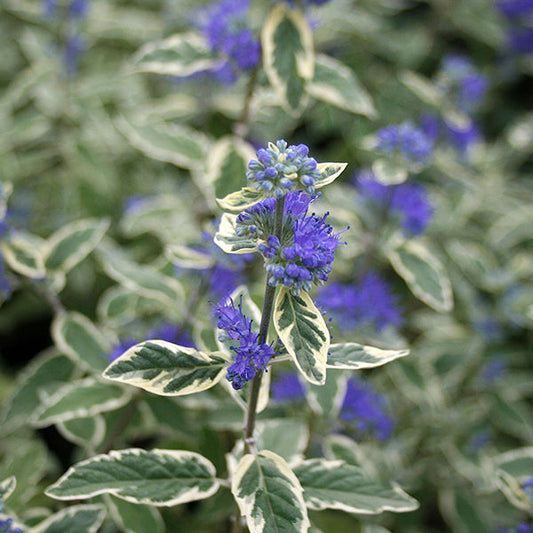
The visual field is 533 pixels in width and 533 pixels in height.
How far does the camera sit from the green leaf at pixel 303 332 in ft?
2.82

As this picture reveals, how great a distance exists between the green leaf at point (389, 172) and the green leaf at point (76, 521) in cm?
105

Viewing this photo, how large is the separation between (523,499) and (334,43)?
2306mm

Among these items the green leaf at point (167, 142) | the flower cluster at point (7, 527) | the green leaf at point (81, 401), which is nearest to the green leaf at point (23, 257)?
the green leaf at point (81, 401)

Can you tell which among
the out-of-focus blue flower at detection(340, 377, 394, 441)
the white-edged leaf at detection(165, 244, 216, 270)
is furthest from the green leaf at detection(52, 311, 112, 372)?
the out-of-focus blue flower at detection(340, 377, 394, 441)

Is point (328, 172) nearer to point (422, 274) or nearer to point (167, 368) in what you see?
point (167, 368)

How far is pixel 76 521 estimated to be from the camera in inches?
47.3

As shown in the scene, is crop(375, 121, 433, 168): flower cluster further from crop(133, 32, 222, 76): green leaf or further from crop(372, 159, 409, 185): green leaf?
crop(133, 32, 222, 76): green leaf

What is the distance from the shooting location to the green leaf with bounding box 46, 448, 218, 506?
96cm

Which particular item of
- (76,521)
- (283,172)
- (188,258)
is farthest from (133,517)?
(283,172)

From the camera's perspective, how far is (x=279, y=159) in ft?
2.81

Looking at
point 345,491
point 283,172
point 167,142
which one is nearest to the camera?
point 283,172

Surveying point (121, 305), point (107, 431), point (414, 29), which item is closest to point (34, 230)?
point (121, 305)

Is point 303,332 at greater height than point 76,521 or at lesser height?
greater

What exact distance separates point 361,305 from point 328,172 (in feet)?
2.51
